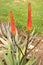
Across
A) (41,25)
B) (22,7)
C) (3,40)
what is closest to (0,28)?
(3,40)

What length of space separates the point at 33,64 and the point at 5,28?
5.76 feet

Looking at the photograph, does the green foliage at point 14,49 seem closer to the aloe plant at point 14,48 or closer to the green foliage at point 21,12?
the aloe plant at point 14,48

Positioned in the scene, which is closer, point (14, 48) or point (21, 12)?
point (14, 48)

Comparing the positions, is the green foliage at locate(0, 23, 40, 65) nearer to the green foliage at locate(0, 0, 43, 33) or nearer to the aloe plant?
the aloe plant

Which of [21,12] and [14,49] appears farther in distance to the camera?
[21,12]

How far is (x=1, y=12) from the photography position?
786 centimetres

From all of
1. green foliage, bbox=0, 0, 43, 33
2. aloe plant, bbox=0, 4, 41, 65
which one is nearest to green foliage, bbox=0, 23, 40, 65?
aloe plant, bbox=0, 4, 41, 65

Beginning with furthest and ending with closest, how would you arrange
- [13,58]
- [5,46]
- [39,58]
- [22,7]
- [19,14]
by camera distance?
[22,7], [19,14], [5,46], [39,58], [13,58]

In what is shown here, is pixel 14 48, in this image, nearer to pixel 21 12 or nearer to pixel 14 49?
pixel 14 49

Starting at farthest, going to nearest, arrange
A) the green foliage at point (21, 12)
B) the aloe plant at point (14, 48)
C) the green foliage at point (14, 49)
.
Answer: the green foliage at point (21, 12) < the green foliage at point (14, 49) < the aloe plant at point (14, 48)

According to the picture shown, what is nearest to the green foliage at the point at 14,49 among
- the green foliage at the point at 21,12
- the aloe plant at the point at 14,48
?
the aloe plant at the point at 14,48

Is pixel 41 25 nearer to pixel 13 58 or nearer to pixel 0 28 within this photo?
pixel 0 28

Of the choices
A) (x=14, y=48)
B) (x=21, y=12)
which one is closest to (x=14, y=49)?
(x=14, y=48)

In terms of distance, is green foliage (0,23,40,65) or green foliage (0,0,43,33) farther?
green foliage (0,0,43,33)
